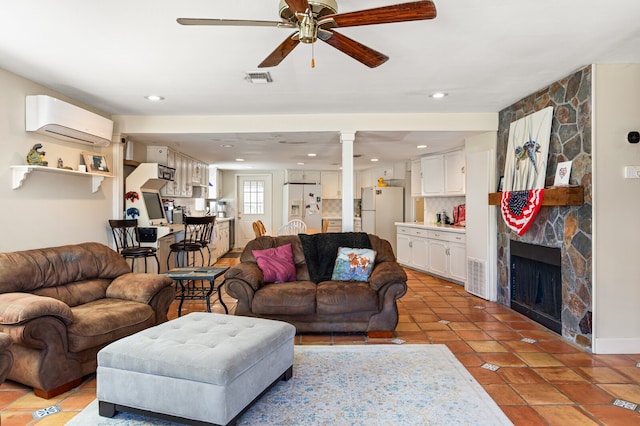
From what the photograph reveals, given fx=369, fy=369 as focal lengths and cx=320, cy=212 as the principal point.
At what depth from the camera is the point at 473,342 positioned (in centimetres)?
336

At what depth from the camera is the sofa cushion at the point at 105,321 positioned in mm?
2457

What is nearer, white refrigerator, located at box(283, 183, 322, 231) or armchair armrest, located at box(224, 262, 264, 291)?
armchair armrest, located at box(224, 262, 264, 291)

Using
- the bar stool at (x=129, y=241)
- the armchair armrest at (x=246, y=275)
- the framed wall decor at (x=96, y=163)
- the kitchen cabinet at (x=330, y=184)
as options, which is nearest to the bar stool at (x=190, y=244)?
the bar stool at (x=129, y=241)

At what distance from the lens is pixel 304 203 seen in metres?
9.47

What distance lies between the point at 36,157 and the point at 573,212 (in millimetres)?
4914

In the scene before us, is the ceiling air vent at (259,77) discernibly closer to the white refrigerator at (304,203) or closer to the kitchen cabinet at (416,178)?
the kitchen cabinet at (416,178)

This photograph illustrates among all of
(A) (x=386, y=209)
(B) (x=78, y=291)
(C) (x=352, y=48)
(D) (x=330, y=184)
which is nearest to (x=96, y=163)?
(B) (x=78, y=291)

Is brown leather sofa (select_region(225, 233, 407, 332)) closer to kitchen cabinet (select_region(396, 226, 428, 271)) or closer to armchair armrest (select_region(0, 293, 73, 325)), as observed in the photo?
armchair armrest (select_region(0, 293, 73, 325))

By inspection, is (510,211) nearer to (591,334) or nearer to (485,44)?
(591,334)

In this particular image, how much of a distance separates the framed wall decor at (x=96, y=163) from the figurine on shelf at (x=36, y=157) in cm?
63

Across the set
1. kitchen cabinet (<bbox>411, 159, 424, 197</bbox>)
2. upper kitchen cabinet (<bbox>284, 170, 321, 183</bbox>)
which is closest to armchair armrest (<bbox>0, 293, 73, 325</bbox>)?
kitchen cabinet (<bbox>411, 159, 424, 197</bbox>)

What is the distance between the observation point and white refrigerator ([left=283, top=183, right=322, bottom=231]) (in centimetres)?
944

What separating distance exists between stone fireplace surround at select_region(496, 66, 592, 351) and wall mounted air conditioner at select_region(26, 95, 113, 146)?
4714mm

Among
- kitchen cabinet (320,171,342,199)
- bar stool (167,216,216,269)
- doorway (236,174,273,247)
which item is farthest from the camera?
doorway (236,174,273,247)
